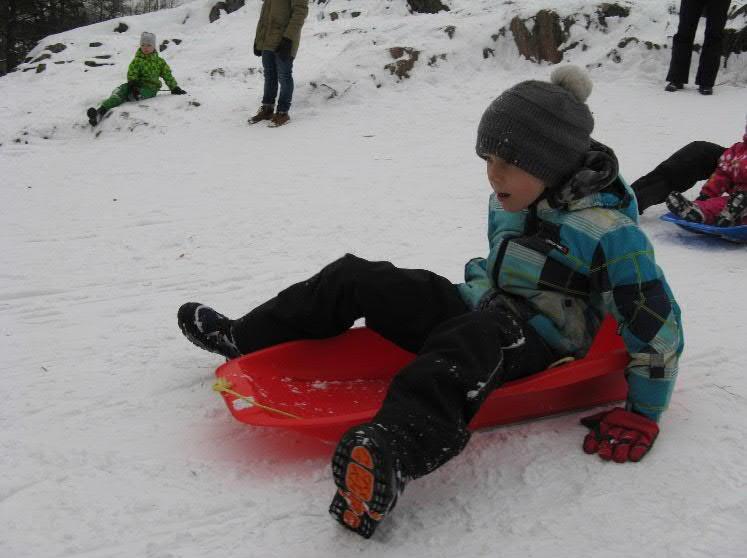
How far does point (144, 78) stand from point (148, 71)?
84 mm

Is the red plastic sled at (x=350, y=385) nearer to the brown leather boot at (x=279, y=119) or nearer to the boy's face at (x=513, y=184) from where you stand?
the boy's face at (x=513, y=184)

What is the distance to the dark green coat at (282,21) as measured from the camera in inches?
237

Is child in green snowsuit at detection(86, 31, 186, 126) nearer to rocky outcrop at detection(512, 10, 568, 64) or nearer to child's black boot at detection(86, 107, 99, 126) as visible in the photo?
child's black boot at detection(86, 107, 99, 126)

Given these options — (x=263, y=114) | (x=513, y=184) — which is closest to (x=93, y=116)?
(x=263, y=114)

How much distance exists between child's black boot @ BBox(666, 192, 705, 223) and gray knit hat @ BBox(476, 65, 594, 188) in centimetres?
198

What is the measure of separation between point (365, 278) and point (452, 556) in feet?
2.45

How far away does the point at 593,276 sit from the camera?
65.3 inches

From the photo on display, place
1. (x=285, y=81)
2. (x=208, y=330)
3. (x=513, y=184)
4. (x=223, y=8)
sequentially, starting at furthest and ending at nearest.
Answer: (x=223, y=8) < (x=285, y=81) < (x=208, y=330) < (x=513, y=184)

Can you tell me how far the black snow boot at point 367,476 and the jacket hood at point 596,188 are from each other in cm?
75

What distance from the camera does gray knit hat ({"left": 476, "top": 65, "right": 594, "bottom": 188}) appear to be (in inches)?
65.1

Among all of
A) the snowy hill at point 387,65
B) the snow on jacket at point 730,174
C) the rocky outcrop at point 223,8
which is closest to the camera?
the snow on jacket at point 730,174

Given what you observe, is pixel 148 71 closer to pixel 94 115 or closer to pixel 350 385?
pixel 94 115

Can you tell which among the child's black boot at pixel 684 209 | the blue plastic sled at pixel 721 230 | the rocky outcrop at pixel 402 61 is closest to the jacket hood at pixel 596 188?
the blue plastic sled at pixel 721 230

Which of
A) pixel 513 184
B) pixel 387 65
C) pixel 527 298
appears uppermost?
pixel 513 184
